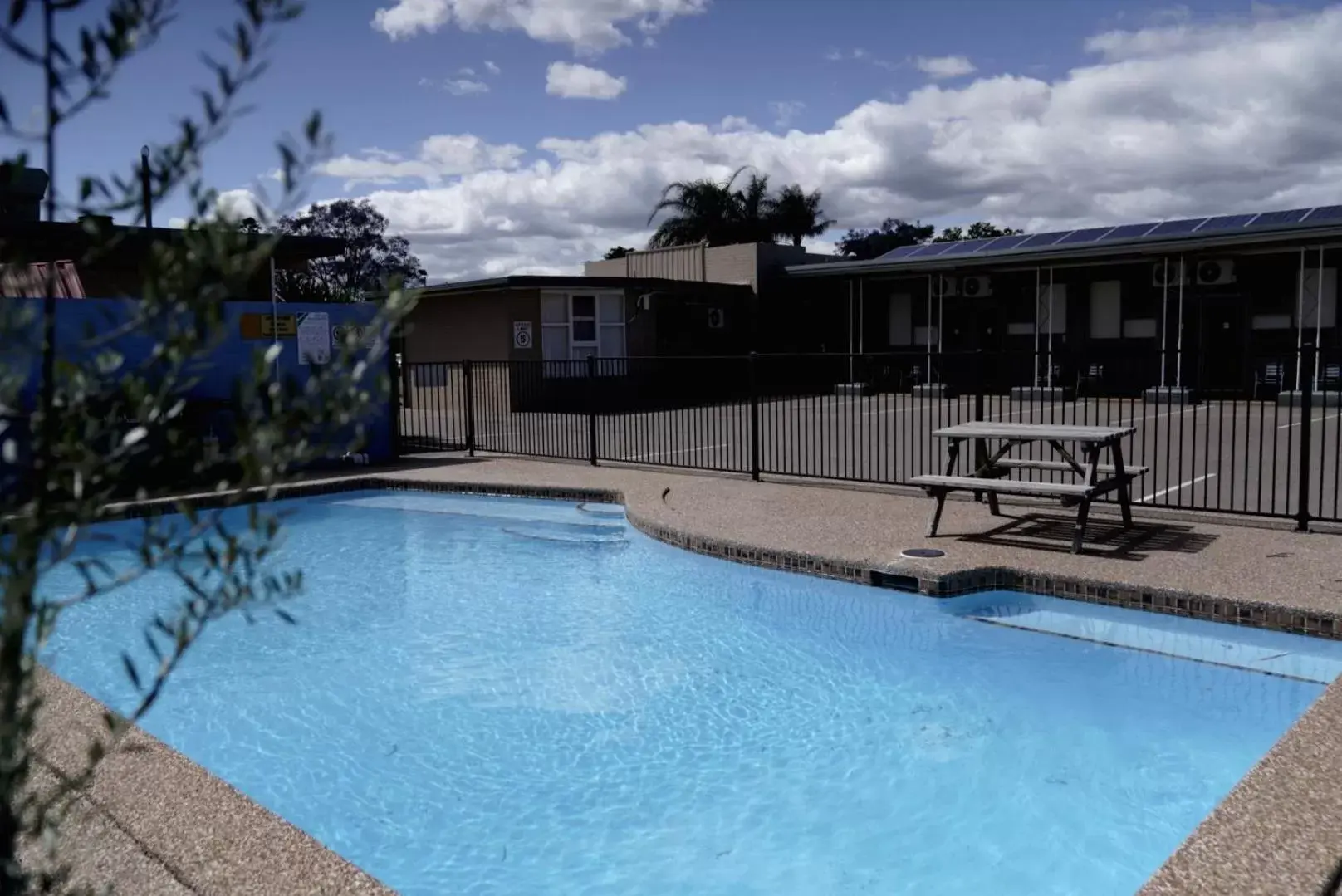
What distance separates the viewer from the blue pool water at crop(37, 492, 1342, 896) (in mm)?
4531

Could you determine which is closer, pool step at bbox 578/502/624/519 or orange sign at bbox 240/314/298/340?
pool step at bbox 578/502/624/519

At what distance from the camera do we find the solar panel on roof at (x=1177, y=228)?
22.9 metres

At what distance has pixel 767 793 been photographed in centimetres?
503

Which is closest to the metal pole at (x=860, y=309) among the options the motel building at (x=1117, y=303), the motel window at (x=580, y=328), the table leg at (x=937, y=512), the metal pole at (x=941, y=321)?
the motel building at (x=1117, y=303)

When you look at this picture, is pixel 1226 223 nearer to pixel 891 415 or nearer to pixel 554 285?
pixel 891 415

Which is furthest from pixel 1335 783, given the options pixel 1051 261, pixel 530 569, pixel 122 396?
pixel 1051 261

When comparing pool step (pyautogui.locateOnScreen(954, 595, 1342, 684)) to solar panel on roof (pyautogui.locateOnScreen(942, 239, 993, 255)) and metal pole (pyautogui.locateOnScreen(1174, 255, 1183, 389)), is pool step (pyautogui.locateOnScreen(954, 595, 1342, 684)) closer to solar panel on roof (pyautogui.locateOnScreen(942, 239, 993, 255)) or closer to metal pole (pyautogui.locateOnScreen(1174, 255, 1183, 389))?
metal pole (pyautogui.locateOnScreen(1174, 255, 1183, 389))

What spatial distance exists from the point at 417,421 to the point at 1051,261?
563 inches

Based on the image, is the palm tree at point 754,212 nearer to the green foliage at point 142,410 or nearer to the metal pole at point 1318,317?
the metal pole at point 1318,317

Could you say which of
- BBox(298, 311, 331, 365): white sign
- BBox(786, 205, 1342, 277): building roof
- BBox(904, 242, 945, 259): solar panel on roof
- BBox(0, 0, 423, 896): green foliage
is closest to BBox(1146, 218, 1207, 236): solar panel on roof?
BBox(786, 205, 1342, 277): building roof

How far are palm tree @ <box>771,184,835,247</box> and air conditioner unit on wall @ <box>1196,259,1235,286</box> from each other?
60.0 ft

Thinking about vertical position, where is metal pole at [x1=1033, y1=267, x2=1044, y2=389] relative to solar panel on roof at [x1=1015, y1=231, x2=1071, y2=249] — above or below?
below

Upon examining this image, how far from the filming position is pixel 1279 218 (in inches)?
891

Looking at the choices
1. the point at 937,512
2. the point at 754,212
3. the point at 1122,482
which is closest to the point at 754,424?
the point at 937,512
